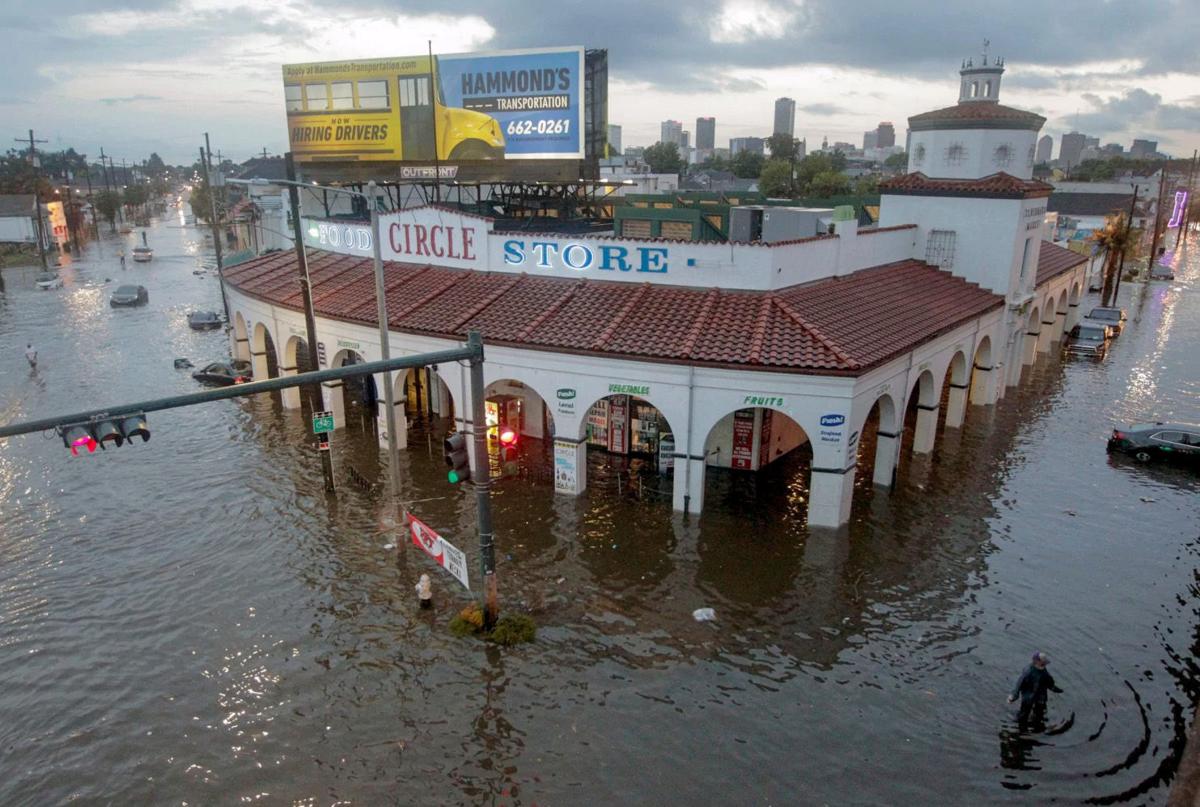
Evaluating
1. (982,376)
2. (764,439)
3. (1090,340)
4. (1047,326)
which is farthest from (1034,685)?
(1090,340)

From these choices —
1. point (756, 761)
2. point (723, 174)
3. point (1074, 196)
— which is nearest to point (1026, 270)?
point (756, 761)

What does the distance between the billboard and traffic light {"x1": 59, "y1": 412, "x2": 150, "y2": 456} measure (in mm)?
23510

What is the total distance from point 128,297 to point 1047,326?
5626 cm

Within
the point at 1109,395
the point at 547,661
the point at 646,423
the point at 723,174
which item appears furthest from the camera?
the point at 723,174

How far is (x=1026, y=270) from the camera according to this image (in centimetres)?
3081

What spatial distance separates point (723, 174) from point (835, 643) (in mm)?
115089

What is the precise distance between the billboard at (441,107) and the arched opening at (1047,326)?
24801 millimetres

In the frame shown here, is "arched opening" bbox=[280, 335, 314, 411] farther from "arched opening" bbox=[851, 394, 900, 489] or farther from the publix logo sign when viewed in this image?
"arched opening" bbox=[851, 394, 900, 489]

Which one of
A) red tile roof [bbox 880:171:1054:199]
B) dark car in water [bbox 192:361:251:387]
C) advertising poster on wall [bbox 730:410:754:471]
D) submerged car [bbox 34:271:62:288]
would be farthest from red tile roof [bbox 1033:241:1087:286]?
submerged car [bbox 34:271:62:288]

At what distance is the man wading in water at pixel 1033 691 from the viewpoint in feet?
41.1

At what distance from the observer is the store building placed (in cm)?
1948

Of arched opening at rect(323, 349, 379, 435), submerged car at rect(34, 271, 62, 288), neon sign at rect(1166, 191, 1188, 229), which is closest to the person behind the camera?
arched opening at rect(323, 349, 379, 435)

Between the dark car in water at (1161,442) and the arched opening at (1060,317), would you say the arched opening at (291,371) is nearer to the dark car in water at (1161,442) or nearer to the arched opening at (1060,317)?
the dark car in water at (1161,442)

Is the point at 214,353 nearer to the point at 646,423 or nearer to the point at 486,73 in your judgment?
the point at 486,73
